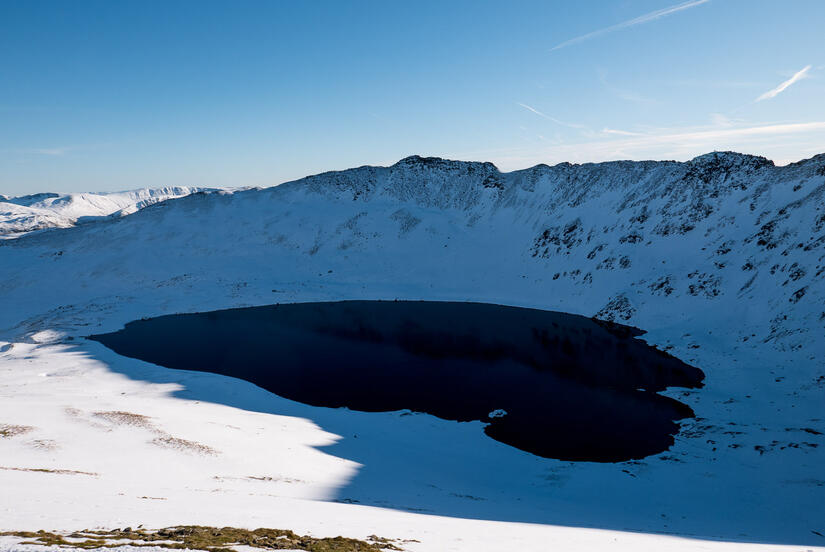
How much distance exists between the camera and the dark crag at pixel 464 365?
131ft

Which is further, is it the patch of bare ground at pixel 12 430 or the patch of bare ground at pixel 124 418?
the patch of bare ground at pixel 124 418

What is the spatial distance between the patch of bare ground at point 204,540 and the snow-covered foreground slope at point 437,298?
4.21ft

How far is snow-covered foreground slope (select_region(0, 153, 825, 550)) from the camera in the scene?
23.9m

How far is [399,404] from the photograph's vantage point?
145 ft

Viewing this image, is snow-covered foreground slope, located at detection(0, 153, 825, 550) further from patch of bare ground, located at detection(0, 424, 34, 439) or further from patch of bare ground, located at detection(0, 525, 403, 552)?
patch of bare ground, located at detection(0, 525, 403, 552)

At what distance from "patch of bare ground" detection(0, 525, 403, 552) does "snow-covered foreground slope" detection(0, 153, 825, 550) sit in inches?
50.5

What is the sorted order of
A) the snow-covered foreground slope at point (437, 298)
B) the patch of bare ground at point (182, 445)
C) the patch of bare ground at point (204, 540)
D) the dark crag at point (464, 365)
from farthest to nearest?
the dark crag at point (464, 365)
the patch of bare ground at point (182, 445)
the snow-covered foreground slope at point (437, 298)
the patch of bare ground at point (204, 540)

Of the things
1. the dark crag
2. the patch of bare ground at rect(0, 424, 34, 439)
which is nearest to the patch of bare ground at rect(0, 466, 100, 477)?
the patch of bare ground at rect(0, 424, 34, 439)

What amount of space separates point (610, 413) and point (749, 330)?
99.8 ft

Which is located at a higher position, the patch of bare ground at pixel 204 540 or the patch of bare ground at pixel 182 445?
the patch of bare ground at pixel 204 540

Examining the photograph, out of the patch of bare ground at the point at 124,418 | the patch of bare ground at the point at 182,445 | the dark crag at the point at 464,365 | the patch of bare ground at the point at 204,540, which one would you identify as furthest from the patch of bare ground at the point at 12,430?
the dark crag at the point at 464,365

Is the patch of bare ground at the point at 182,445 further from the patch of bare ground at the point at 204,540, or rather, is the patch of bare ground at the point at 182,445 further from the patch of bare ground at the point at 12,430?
the patch of bare ground at the point at 204,540

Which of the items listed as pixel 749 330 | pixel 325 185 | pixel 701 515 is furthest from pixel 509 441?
pixel 325 185

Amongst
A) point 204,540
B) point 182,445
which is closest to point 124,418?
point 182,445
